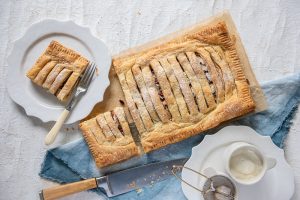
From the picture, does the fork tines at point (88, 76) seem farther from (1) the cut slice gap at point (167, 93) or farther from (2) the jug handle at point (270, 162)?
(2) the jug handle at point (270, 162)

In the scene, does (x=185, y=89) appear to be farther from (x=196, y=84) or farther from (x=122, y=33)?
(x=122, y=33)

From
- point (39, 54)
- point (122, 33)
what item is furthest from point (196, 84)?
point (39, 54)

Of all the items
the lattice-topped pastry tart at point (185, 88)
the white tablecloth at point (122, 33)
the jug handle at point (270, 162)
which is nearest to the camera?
the jug handle at point (270, 162)

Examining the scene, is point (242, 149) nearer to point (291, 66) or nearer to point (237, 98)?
point (237, 98)

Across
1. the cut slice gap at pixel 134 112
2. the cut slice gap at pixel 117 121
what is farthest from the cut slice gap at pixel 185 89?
the cut slice gap at pixel 117 121

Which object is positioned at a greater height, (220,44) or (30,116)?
(220,44)

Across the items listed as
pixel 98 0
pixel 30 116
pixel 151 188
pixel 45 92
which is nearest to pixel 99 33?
pixel 98 0

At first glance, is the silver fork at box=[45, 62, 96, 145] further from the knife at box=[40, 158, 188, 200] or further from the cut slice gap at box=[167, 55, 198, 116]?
the cut slice gap at box=[167, 55, 198, 116]
